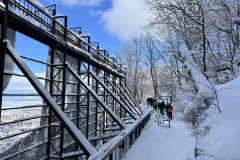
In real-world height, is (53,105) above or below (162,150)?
above

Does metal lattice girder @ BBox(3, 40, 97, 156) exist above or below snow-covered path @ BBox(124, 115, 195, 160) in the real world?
above

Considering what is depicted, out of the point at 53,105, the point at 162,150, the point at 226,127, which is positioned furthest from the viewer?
the point at 162,150

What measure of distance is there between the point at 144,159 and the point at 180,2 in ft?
20.4

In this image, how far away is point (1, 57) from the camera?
12.9 ft

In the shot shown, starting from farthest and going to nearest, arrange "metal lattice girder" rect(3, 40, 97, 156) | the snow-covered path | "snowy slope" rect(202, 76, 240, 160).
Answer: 1. the snow-covered path
2. "metal lattice girder" rect(3, 40, 97, 156)
3. "snowy slope" rect(202, 76, 240, 160)

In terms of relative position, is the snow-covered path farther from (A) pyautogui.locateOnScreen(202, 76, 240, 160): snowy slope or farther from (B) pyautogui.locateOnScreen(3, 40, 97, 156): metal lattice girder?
(B) pyautogui.locateOnScreen(3, 40, 97, 156): metal lattice girder

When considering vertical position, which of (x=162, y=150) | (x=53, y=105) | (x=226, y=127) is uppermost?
(x=53, y=105)

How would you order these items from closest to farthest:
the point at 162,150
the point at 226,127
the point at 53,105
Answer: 1. the point at 226,127
2. the point at 53,105
3. the point at 162,150

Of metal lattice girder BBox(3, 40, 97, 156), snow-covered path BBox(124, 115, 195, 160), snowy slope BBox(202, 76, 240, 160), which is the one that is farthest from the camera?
snow-covered path BBox(124, 115, 195, 160)

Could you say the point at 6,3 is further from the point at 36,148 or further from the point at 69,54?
the point at 36,148

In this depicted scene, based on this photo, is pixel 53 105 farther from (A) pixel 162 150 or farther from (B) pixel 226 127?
(A) pixel 162 150

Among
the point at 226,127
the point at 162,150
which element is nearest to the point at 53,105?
the point at 226,127

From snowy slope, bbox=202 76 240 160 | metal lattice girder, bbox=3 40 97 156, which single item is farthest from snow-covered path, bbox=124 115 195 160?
metal lattice girder, bbox=3 40 97 156

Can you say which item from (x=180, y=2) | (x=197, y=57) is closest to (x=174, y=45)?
(x=197, y=57)
